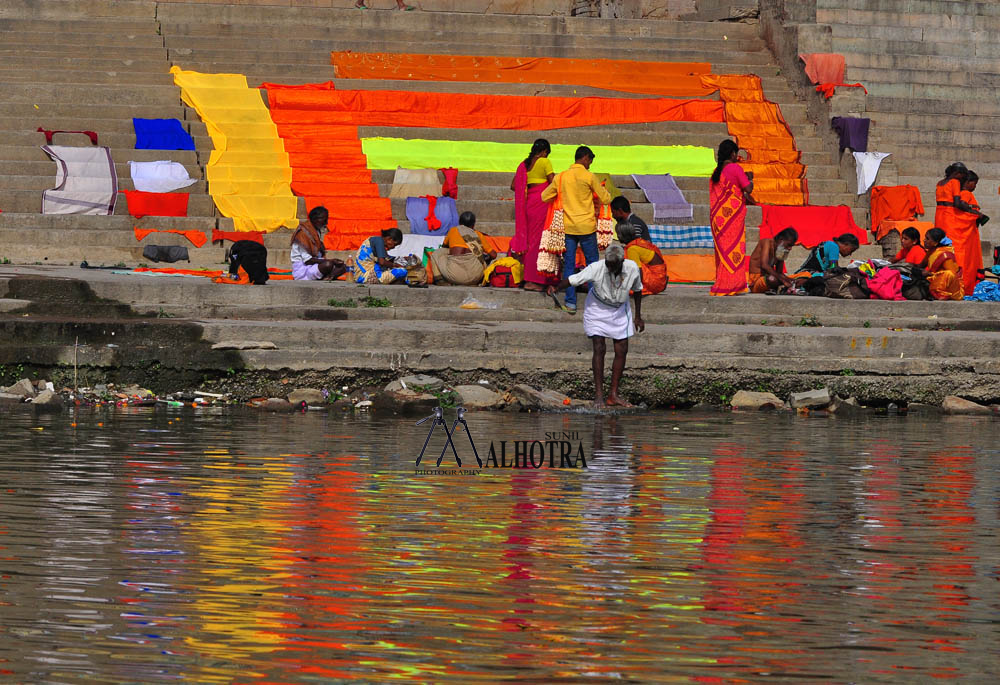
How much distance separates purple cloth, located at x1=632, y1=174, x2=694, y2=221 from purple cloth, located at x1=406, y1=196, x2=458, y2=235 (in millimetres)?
2100

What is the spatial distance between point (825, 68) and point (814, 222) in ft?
9.97

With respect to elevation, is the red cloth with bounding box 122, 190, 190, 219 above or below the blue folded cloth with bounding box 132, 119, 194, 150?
below

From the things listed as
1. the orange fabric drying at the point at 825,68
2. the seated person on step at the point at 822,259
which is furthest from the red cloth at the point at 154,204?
the orange fabric drying at the point at 825,68

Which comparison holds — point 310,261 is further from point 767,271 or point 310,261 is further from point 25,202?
point 767,271

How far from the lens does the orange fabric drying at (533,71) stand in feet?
63.8

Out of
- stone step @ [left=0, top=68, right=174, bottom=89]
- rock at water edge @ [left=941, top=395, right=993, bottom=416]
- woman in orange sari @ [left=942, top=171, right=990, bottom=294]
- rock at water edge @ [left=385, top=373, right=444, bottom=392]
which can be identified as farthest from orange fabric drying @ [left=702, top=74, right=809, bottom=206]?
rock at water edge @ [left=385, top=373, right=444, bottom=392]

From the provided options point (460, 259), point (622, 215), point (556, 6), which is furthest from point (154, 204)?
point (556, 6)

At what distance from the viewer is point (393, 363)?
11.5m

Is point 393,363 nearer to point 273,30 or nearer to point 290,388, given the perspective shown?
point 290,388

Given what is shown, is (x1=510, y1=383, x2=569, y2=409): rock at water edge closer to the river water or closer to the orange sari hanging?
the river water

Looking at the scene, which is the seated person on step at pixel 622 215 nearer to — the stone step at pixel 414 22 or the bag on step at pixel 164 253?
the bag on step at pixel 164 253

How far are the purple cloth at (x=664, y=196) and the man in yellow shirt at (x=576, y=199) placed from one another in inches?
135

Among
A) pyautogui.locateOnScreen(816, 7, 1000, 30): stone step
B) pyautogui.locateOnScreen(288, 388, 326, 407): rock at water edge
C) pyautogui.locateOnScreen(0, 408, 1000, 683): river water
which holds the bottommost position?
pyautogui.locateOnScreen(0, 408, 1000, 683): river water

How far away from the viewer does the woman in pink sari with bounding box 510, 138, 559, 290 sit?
44.0ft
